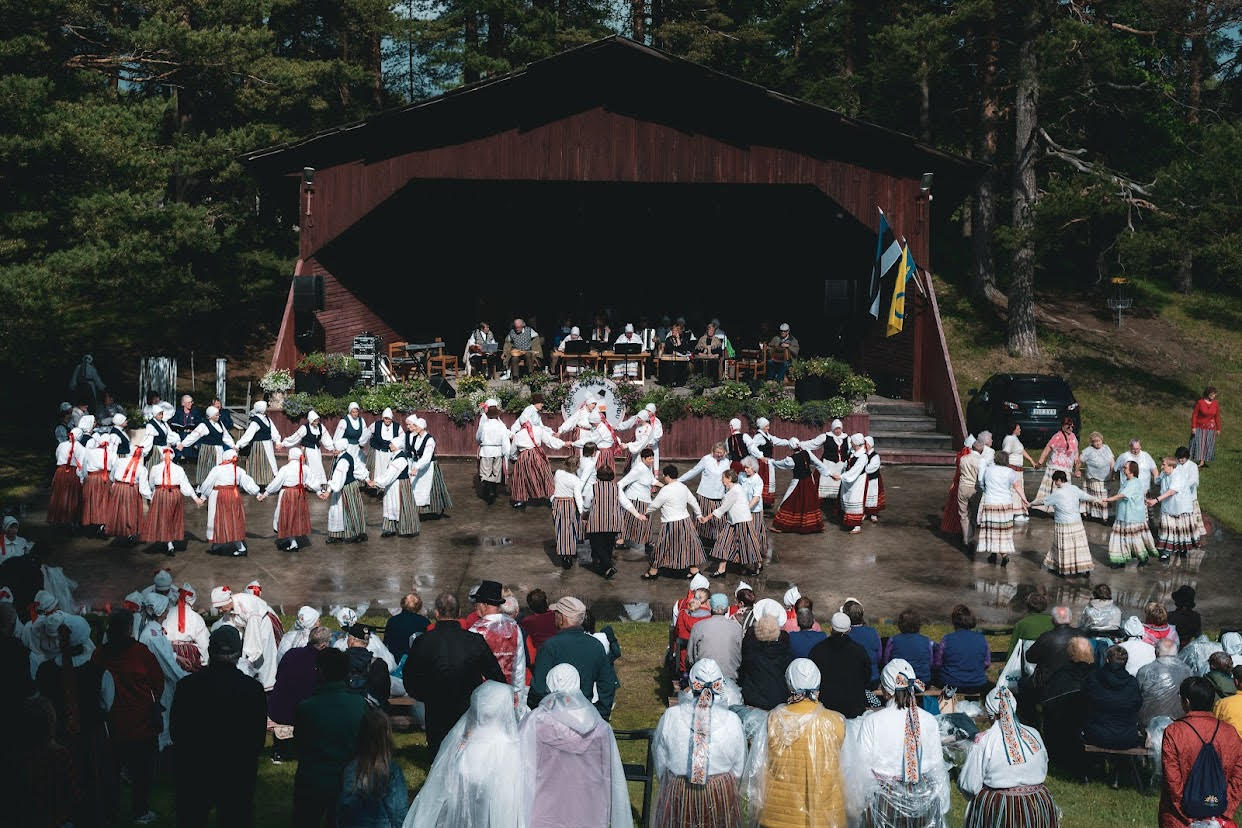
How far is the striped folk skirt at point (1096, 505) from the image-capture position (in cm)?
1586

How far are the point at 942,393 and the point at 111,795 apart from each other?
16367mm

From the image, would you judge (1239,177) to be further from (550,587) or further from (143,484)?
(143,484)

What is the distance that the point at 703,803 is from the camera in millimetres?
6738

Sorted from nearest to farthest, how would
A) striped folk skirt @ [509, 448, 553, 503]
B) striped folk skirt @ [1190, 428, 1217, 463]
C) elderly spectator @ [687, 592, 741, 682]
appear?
elderly spectator @ [687, 592, 741, 682] < striped folk skirt @ [509, 448, 553, 503] < striped folk skirt @ [1190, 428, 1217, 463]

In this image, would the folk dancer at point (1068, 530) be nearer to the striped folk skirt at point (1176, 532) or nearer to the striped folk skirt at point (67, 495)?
the striped folk skirt at point (1176, 532)

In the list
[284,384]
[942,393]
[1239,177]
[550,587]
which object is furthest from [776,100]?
[550,587]

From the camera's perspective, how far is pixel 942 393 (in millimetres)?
21109

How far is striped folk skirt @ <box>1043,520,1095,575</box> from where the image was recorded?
1388 centimetres

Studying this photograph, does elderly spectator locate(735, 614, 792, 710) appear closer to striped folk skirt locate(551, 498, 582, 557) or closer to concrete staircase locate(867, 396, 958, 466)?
striped folk skirt locate(551, 498, 582, 557)

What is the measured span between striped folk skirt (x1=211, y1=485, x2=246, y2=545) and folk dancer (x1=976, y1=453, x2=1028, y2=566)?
8.71m

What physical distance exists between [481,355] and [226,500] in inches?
441

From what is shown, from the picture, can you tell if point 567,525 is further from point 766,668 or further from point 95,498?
point 95,498

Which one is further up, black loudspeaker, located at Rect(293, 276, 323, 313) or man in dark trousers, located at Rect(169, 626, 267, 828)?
black loudspeaker, located at Rect(293, 276, 323, 313)

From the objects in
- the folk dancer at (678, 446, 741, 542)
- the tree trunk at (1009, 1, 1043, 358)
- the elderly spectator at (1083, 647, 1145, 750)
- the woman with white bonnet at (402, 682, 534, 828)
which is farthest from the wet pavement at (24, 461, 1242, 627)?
the tree trunk at (1009, 1, 1043, 358)
